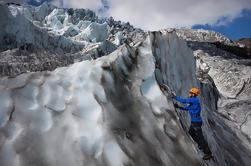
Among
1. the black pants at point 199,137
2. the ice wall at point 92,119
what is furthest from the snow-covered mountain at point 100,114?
the black pants at point 199,137

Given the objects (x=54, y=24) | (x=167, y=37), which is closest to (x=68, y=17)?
(x=54, y=24)

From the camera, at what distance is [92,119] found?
3297mm

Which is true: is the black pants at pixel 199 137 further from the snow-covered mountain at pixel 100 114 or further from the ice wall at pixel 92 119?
the ice wall at pixel 92 119

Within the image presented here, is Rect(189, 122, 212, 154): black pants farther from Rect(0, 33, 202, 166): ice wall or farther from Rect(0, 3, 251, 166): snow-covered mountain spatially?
Rect(0, 33, 202, 166): ice wall

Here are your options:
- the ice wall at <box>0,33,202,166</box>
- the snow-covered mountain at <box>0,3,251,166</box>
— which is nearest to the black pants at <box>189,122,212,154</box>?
the snow-covered mountain at <box>0,3,251,166</box>

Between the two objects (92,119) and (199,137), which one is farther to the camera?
(199,137)

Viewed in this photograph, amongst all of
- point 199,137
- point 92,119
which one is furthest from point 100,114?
point 199,137

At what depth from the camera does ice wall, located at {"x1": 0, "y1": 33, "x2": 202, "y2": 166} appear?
282 centimetres

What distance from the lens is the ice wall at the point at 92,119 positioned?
9.27ft

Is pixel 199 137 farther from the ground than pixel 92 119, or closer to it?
closer to it

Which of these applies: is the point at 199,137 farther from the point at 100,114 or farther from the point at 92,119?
the point at 92,119

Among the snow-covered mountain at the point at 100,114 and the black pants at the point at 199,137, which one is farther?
the black pants at the point at 199,137

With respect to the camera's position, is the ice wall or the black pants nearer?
the ice wall

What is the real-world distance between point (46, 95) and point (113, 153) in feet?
5.90
